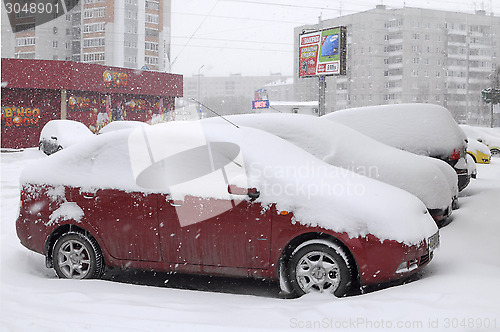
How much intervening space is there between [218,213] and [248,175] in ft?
1.43

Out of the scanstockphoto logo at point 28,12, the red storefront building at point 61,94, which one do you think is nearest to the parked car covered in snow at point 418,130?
the red storefront building at point 61,94

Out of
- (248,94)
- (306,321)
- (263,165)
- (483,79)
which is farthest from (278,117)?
(248,94)

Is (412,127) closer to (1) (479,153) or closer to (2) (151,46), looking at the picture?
(1) (479,153)

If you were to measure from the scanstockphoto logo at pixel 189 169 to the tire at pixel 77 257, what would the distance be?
0.82 m

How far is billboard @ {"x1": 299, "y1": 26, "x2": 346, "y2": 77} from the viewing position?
1986 centimetres

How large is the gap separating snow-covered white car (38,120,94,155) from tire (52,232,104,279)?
14.1 metres

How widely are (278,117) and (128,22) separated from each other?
71193mm

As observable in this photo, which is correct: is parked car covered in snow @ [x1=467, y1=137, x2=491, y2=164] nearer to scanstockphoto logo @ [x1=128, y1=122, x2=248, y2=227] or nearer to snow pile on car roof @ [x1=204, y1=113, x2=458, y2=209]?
snow pile on car roof @ [x1=204, y1=113, x2=458, y2=209]

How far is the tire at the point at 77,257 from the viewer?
4.72 metres

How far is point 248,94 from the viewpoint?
114m

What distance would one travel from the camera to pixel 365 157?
234 inches

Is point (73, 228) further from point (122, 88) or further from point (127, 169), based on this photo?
point (122, 88)

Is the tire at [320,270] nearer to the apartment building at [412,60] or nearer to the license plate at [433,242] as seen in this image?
the license plate at [433,242]

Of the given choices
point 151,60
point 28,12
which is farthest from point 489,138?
point 28,12
